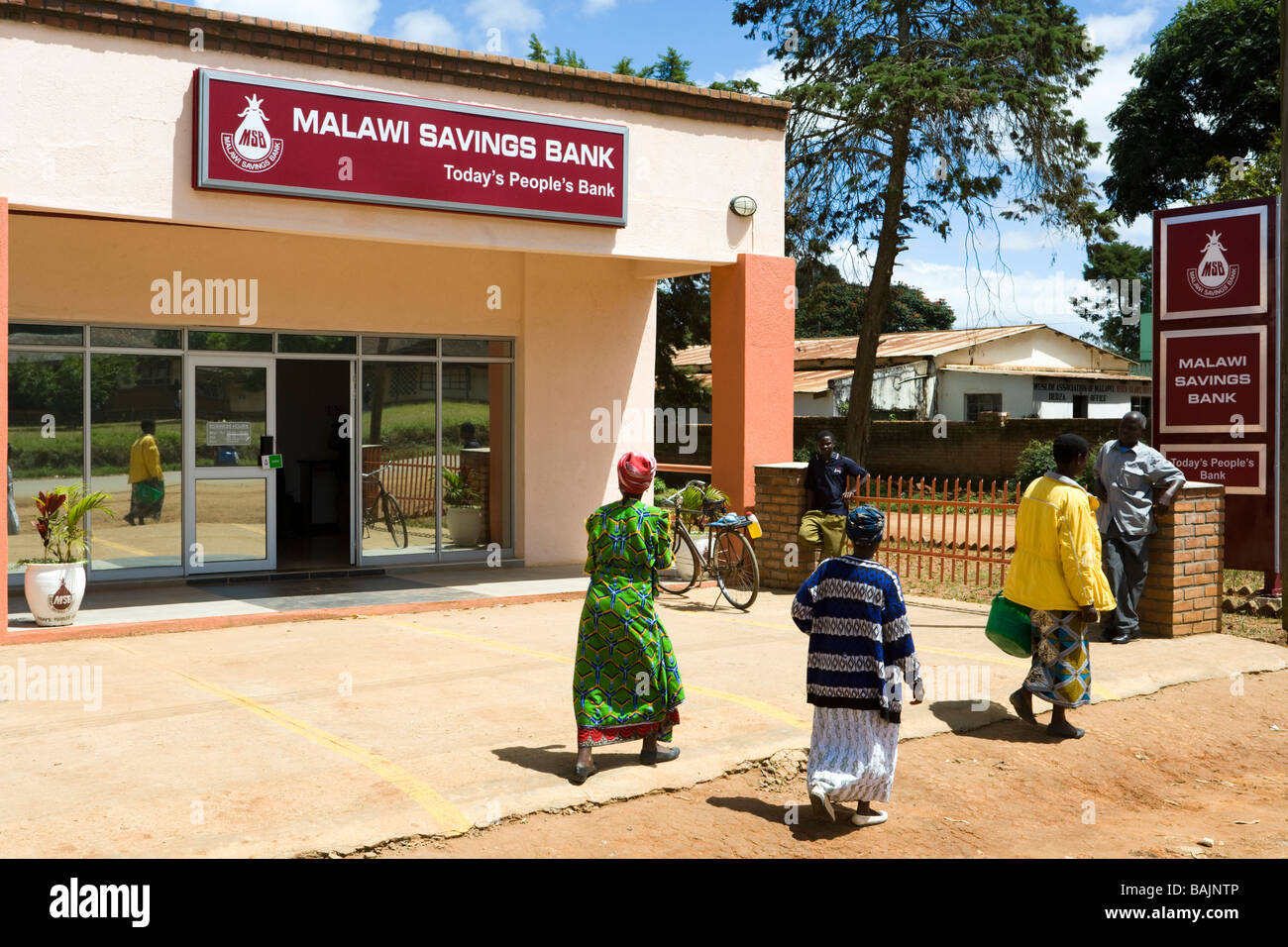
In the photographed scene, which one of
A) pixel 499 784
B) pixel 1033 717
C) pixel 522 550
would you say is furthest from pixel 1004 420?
pixel 499 784

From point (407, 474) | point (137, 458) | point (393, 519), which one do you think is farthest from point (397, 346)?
point (137, 458)

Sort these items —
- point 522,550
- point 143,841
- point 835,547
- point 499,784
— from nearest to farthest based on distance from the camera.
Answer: point 143,841
point 499,784
point 835,547
point 522,550

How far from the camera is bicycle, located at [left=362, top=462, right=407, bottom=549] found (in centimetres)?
1379

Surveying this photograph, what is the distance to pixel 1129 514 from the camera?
9836 mm

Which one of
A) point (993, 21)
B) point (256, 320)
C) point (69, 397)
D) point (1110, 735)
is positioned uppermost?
point (993, 21)

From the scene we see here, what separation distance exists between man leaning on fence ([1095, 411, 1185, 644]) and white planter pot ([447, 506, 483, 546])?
737 cm

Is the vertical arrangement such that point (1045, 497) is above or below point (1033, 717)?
above

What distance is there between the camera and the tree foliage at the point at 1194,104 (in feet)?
104

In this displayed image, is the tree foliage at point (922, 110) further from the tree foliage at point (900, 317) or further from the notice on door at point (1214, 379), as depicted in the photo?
the tree foliage at point (900, 317)

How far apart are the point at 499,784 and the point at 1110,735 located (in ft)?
12.3

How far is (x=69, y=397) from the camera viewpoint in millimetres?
11961

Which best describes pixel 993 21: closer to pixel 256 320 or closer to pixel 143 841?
pixel 256 320

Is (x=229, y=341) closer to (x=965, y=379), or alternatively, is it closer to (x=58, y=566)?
(x=58, y=566)

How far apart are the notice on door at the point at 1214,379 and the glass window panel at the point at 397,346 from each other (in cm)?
785
